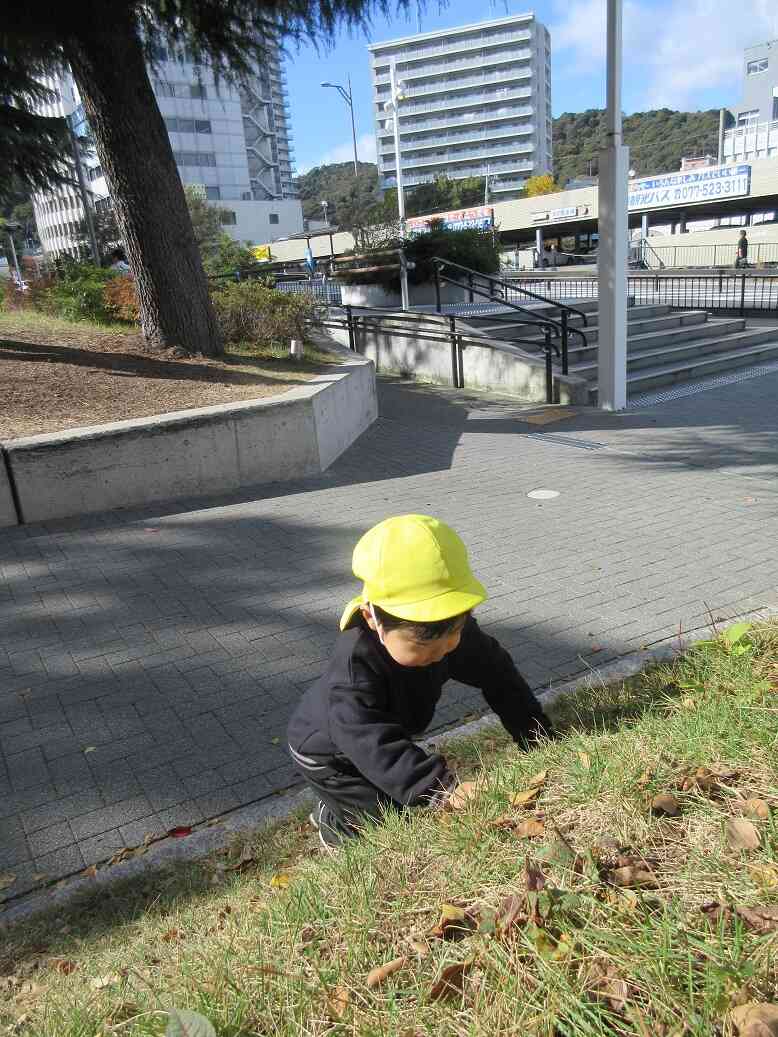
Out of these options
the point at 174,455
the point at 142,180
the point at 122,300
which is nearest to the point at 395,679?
the point at 174,455

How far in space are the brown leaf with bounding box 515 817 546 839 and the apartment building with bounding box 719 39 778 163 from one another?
10494 centimetres

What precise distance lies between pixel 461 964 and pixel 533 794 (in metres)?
0.77

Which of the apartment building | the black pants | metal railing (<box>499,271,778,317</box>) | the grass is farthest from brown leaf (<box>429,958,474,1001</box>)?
the apartment building

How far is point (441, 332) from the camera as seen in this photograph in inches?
555

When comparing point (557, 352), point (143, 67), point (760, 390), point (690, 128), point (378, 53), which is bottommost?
point (760, 390)

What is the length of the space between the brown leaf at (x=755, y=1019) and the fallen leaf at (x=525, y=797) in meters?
0.95

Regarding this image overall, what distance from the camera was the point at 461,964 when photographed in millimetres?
1680

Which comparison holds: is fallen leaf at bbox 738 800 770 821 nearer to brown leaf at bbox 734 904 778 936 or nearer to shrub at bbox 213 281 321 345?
brown leaf at bbox 734 904 778 936

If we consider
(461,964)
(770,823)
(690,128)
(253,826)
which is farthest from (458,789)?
(690,128)

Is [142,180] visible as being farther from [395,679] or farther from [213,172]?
[213,172]

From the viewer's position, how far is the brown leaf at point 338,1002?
5.43ft

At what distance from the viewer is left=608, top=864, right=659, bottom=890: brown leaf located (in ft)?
6.01

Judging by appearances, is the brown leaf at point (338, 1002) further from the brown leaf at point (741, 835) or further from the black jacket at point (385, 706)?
the brown leaf at point (741, 835)

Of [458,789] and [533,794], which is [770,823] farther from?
[458,789]
